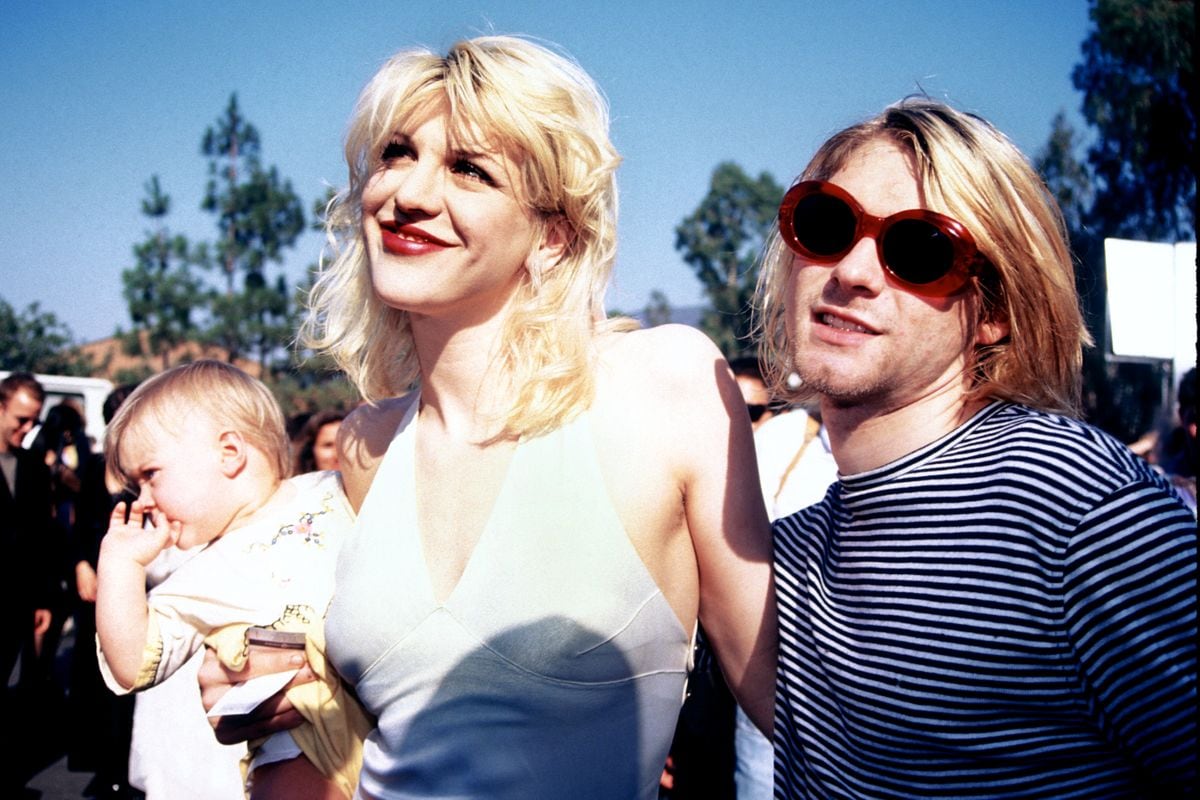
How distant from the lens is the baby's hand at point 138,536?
2.03 metres

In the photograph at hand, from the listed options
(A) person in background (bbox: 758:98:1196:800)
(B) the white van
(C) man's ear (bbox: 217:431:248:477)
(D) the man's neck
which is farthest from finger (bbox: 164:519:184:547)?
(B) the white van

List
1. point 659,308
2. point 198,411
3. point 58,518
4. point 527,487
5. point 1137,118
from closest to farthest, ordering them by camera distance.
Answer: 1. point 527,487
2. point 198,411
3. point 58,518
4. point 1137,118
5. point 659,308

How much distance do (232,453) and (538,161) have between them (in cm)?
112

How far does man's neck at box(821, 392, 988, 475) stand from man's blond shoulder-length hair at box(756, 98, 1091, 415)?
0.05m

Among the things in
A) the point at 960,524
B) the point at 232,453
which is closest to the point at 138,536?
the point at 232,453

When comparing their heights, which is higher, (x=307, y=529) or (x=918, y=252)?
(x=918, y=252)

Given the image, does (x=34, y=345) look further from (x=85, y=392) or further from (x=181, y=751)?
(x=181, y=751)

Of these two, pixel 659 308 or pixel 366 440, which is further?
pixel 659 308

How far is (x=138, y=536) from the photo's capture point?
207cm

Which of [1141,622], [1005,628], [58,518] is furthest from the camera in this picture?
[58,518]

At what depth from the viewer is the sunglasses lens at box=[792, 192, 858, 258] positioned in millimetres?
1484

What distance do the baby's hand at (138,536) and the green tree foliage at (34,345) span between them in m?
28.0

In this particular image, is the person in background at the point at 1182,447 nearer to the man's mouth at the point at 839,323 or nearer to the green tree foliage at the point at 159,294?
the man's mouth at the point at 839,323

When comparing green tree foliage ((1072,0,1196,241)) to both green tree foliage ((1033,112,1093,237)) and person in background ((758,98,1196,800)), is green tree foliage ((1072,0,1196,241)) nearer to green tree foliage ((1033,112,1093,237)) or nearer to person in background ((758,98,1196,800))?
green tree foliage ((1033,112,1093,237))
